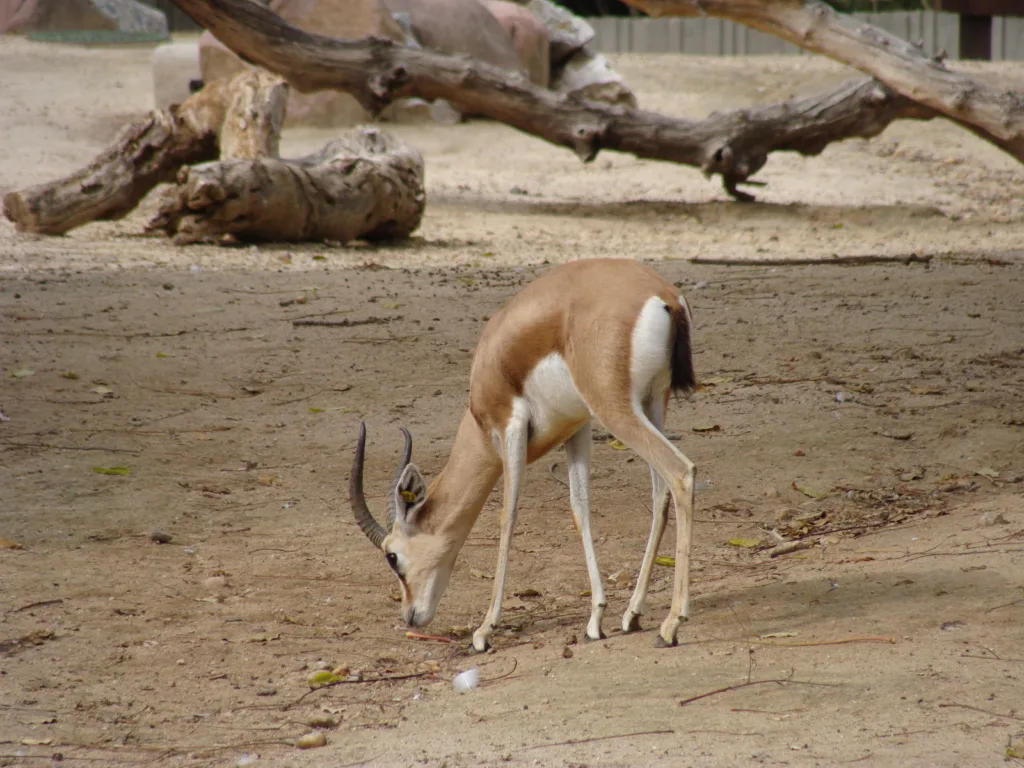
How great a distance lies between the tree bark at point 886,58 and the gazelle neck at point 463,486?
8.48 metres

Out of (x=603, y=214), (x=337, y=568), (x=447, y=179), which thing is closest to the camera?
(x=337, y=568)

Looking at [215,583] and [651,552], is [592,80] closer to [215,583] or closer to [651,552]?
[215,583]

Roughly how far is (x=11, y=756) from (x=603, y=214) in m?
9.40

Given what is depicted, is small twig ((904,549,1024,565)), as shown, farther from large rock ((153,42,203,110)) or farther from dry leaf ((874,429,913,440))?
large rock ((153,42,203,110))

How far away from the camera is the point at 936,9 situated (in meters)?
18.0

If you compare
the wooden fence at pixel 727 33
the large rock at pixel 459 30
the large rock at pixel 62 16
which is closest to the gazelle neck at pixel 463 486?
the large rock at pixel 459 30

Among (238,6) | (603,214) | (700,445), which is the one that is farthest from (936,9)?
(700,445)

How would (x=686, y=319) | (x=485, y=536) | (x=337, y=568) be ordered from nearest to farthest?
(x=686, y=319) → (x=337, y=568) → (x=485, y=536)

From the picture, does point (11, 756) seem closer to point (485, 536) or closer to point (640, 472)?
point (485, 536)

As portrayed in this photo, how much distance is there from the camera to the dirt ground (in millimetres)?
3311

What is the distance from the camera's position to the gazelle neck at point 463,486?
437 cm

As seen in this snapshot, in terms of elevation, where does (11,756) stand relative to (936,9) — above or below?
below

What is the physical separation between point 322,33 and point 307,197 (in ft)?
19.8

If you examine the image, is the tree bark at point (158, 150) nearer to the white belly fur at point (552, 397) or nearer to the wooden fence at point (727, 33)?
the white belly fur at point (552, 397)
